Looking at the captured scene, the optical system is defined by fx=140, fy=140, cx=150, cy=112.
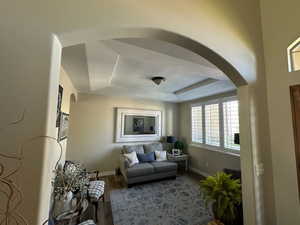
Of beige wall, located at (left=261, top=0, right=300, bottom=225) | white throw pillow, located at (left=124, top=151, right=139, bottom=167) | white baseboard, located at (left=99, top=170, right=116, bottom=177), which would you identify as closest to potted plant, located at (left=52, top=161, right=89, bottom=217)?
white throw pillow, located at (left=124, top=151, right=139, bottom=167)

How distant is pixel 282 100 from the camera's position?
1.79 m

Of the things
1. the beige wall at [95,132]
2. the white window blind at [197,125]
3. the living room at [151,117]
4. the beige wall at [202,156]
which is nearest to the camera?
the living room at [151,117]

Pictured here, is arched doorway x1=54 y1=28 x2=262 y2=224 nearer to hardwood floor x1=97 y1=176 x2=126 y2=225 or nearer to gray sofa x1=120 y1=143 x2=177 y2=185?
hardwood floor x1=97 y1=176 x2=126 y2=225

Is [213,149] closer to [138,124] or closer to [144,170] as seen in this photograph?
[144,170]

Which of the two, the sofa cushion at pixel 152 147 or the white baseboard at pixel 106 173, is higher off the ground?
the sofa cushion at pixel 152 147

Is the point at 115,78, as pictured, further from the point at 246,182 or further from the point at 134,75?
the point at 246,182

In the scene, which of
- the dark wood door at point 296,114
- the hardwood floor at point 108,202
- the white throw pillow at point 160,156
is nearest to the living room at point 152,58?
the dark wood door at point 296,114

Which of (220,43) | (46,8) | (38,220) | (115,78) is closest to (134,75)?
(115,78)

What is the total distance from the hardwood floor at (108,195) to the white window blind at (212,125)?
3.98ft

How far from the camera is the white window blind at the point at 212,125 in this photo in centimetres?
430

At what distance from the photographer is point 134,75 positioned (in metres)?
3.38

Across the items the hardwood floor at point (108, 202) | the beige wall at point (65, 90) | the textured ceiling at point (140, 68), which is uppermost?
the textured ceiling at point (140, 68)

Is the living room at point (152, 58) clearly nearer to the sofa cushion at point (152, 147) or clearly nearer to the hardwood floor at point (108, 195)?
the hardwood floor at point (108, 195)

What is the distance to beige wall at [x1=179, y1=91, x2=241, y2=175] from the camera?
3.79 metres
